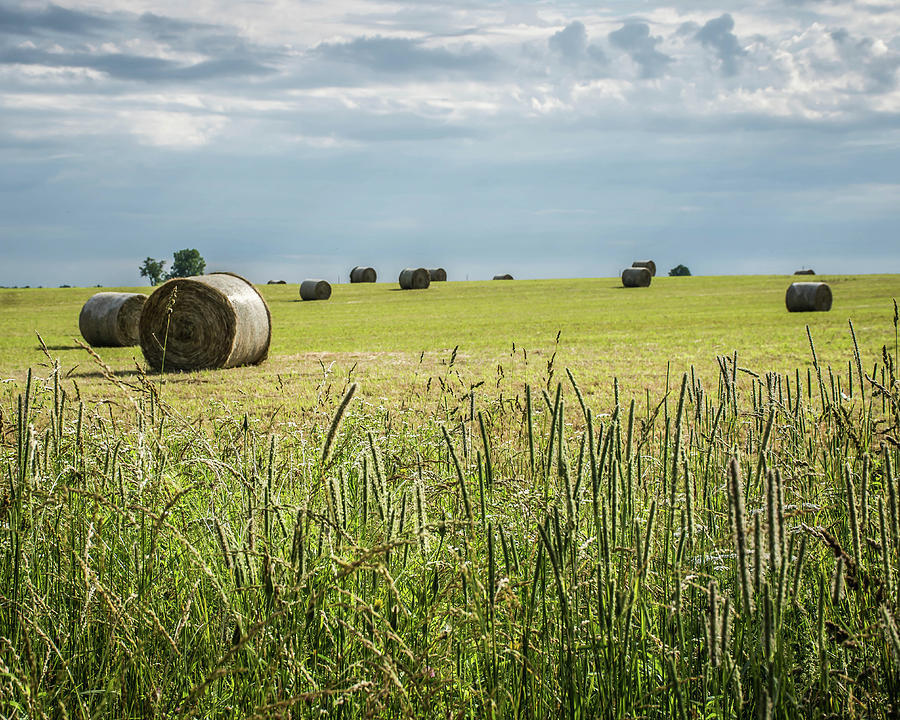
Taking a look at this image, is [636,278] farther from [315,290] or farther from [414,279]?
[315,290]

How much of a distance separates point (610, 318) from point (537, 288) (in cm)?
2678


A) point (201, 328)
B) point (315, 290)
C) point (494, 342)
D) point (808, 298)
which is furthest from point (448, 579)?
point (315, 290)

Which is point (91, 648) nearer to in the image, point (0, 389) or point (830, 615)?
point (830, 615)

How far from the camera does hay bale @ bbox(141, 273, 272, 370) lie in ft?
54.3

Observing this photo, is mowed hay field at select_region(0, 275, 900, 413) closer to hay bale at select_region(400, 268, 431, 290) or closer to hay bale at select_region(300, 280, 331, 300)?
hay bale at select_region(300, 280, 331, 300)

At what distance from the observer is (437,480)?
3145 mm

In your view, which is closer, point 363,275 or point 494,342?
point 494,342

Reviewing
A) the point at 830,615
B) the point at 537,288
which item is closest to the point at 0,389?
the point at 830,615

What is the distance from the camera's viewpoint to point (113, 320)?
22.0 meters

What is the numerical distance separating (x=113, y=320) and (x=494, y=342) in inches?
394

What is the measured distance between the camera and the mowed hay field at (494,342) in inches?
502

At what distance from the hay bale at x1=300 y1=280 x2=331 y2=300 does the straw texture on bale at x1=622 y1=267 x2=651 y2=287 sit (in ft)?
64.2

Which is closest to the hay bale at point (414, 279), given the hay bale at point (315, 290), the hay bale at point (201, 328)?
the hay bale at point (315, 290)

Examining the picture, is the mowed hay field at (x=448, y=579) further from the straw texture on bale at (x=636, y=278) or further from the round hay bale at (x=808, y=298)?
the straw texture on bale at (x=636, y=278)
